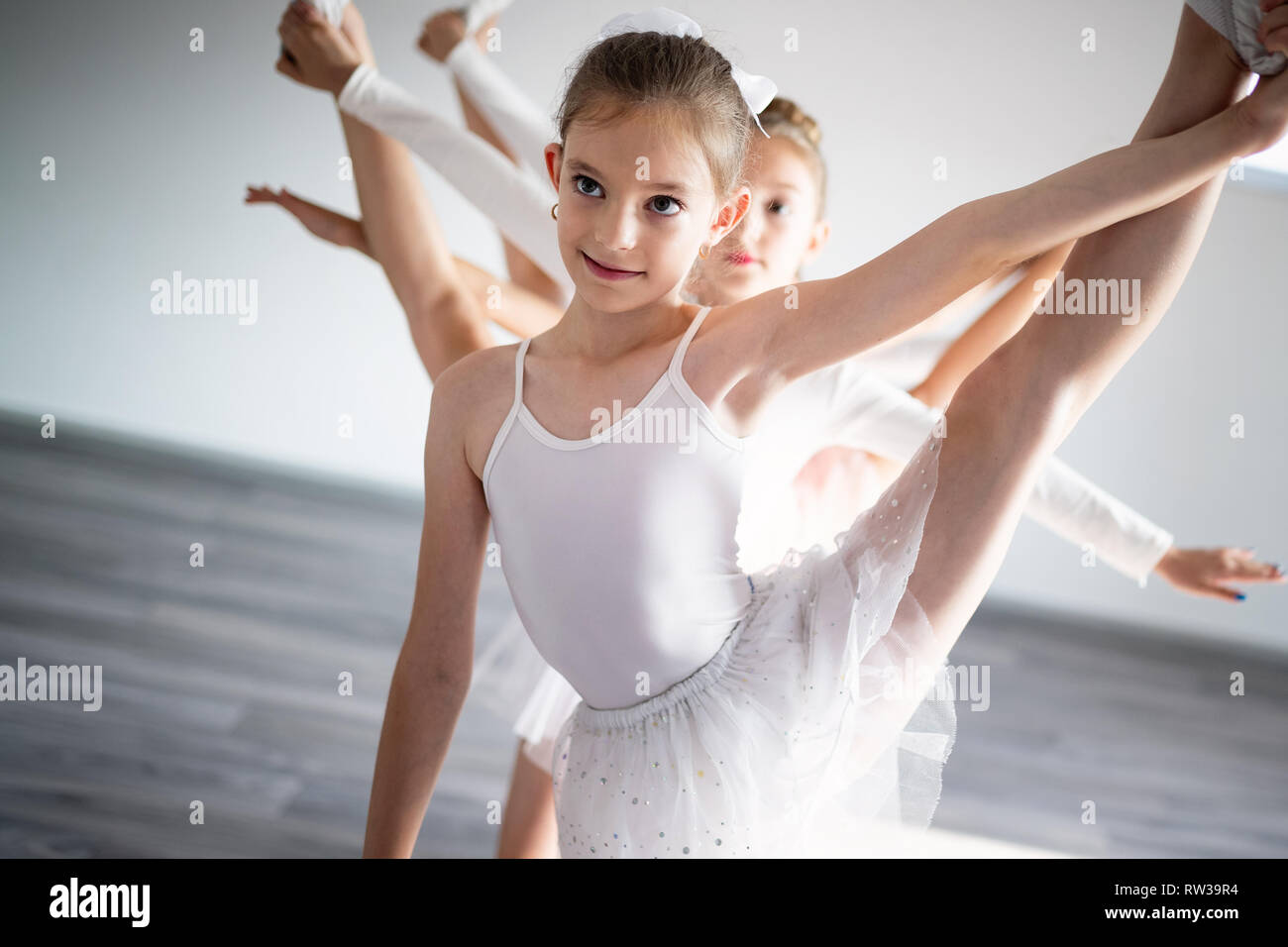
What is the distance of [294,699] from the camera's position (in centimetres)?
196

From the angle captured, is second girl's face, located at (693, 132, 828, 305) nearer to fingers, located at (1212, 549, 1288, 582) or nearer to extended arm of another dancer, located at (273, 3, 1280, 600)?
extended arm of another dancer, located at (273, 3, 1280, 600)

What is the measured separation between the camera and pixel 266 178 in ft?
9.98

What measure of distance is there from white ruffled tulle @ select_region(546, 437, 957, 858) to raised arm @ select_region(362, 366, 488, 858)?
12 centimetres

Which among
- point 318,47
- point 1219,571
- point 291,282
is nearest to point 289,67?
point 318,47

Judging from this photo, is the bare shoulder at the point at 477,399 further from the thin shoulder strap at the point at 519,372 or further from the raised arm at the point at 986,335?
the raised arm at the point at 986,335

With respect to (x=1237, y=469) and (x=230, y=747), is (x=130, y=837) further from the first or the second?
(x=1237, y=469)

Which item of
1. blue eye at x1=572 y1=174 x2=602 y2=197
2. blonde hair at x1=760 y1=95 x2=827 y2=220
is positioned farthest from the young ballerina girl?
blonde hair at x1=760 y1=95 x2=827 y2=220

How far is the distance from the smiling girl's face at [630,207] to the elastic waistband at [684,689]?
272 millimetres

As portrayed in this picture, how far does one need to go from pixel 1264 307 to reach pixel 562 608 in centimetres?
257

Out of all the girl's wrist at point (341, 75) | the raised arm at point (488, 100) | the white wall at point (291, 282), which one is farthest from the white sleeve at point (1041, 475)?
the white wall at point (291, 282)

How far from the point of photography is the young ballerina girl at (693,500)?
75 centimetres

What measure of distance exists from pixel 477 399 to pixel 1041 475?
57cm

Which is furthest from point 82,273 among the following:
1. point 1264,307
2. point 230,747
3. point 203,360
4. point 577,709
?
point 1264,307

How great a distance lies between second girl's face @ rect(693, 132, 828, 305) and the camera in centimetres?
114
